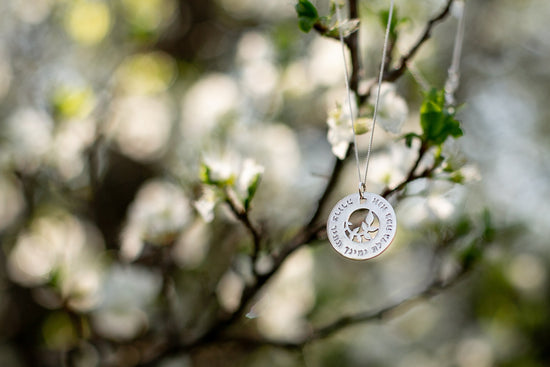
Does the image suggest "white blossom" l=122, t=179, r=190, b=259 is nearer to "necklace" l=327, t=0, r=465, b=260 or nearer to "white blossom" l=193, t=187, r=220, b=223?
"white blossom" l=193, t=187, r=220, b=223

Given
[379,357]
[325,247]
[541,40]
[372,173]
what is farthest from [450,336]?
[372,173]

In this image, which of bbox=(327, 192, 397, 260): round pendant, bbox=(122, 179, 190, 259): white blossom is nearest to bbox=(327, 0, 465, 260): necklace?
bbox=(327, 192, 397, 260): round pendant

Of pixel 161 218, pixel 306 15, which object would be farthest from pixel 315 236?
pixel 161 218

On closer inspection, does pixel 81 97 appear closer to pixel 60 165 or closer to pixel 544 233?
pixel 60 165

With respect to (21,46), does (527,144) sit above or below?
below

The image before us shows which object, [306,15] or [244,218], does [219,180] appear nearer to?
[244,218]

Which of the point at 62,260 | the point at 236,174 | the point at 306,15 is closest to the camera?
the point at 306,15
